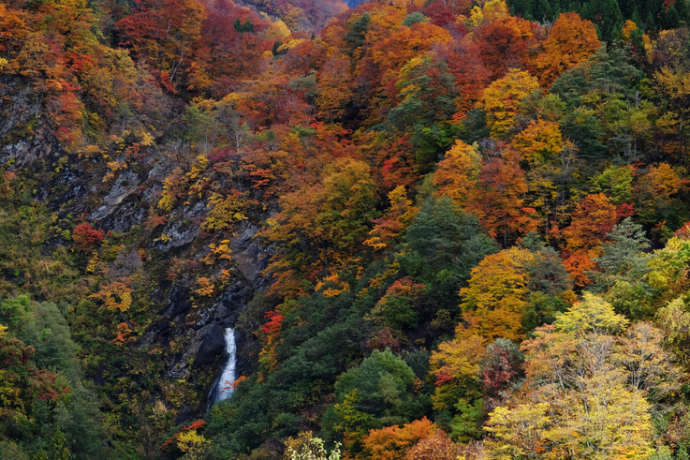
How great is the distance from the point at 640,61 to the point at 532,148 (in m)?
12.0

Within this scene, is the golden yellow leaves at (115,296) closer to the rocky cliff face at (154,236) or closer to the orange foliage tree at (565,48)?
the rocky cliff face at (154,236)

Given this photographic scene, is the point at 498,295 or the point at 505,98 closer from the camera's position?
the point at 498,295

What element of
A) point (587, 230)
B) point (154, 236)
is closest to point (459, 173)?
point (587, 230)

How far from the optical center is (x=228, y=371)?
49.6 meters

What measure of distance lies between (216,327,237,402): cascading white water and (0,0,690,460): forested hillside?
0.25m

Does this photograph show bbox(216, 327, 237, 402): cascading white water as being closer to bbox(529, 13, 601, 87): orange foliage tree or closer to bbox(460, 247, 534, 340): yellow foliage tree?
bbox(460, 247, 534, 340): yellow foliage tree

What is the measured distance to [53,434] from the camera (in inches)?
1564

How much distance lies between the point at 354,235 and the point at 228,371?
569 inches

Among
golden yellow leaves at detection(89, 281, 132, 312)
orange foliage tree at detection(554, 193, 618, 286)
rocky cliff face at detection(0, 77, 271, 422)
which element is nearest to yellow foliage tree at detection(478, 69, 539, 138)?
orange foliage tree at detection(554, 193, 618, 286)

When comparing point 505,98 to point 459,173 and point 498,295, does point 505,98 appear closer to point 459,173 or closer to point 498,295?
point 459,173

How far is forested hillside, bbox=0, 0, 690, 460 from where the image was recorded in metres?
27.2

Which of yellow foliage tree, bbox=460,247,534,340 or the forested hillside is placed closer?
the forested hillside

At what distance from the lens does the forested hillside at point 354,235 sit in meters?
Answer: 27.2

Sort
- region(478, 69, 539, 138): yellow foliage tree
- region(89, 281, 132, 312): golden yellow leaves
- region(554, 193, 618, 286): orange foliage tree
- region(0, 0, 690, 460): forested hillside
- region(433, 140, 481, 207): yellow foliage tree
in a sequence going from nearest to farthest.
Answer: region(0, 0, 690, 460): forested hillside < region(554, 193, 618, 286): orange foliage tree < region(433, 140, 481, 207): yellow foliage tree < region(478, 69, 539, 138): yellow foliage tree < region(89, 281, 132, 312): golden yellow leaves
